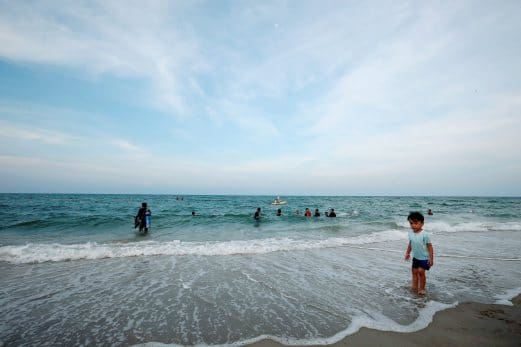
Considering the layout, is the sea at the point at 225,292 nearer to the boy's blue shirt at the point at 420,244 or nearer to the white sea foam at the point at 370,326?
the white sea foam at the point at 370,326

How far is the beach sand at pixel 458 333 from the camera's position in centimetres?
374

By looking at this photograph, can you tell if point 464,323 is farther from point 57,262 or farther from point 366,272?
point 57,262

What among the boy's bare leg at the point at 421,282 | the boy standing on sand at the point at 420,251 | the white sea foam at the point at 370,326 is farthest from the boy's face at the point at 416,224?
the white sea foam at the point at 370,326

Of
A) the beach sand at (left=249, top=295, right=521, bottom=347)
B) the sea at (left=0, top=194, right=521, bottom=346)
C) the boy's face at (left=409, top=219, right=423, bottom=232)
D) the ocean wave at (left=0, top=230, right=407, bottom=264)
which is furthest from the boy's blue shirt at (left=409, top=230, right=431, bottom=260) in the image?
the ocean wave at (left=0, top=230, right=407, bottom=264)

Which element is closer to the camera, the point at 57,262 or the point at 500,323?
the point at 500,323

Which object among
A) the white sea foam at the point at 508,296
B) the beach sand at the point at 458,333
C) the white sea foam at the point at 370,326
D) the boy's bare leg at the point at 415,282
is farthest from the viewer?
the boy's bare leg at the point at 415,282

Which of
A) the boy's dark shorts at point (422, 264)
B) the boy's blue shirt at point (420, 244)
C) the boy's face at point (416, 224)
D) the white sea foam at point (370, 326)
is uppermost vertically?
the boy's face at point (416, 224)

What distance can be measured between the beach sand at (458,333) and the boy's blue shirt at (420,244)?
4.32ft

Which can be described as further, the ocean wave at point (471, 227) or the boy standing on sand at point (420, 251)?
the ocean wave at point (471, 227)

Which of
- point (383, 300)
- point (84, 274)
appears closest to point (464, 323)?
point (383, 300)

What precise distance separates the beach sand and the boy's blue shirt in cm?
132

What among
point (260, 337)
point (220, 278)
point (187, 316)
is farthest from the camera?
point (220, 278)

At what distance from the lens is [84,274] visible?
302 inches

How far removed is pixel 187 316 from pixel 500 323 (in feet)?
17.9
